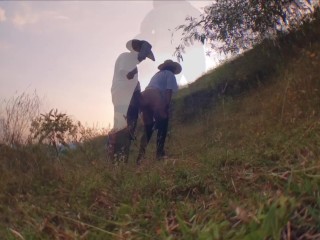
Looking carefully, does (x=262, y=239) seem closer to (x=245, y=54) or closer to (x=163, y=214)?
(x=163, y=214)

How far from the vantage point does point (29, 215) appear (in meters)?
2.96

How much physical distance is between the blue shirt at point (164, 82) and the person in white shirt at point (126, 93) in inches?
10.7

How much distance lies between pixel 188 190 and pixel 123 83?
3.71m

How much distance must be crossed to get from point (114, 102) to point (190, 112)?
16.3ft

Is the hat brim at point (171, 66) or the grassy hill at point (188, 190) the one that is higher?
the hat brim at point (171, 66)

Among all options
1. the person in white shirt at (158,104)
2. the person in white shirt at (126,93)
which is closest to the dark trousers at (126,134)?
the person in white shirt at (126,93)

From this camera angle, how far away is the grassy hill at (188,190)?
187 cm

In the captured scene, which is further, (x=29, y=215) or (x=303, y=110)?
(x=303, y=110)

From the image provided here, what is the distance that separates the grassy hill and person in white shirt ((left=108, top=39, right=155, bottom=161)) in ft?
2.94

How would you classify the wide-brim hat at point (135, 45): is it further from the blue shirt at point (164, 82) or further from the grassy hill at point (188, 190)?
the grassy hill at point (188, 190)

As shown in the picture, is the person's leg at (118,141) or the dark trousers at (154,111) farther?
the dark trousers at (154,111)

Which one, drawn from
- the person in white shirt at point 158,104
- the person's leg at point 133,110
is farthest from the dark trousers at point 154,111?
the person's leg at point 133,110

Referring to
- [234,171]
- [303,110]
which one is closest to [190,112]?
[303,110]

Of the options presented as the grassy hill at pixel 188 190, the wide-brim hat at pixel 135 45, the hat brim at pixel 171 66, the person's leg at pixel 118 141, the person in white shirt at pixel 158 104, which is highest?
the wide-brim hat at pixel 135 45
